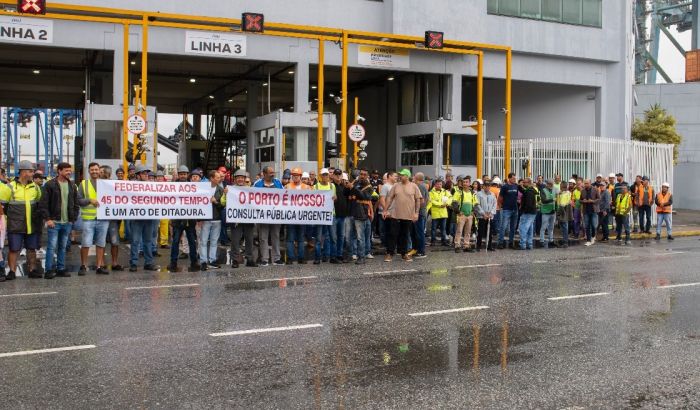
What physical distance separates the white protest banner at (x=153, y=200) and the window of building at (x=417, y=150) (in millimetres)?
15069

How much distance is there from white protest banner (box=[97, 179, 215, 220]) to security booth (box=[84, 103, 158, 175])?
746 centimetres

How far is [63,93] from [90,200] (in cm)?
2921

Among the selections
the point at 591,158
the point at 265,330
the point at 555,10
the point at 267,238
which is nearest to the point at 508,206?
the point at 267,238

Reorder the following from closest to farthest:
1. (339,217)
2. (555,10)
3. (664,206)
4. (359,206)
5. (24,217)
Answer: (24,217) → (359,206) → (339,217) → (664,206) → (555,10)

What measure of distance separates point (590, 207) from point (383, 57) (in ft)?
31.8

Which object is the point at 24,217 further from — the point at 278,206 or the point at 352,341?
the point at 352,341

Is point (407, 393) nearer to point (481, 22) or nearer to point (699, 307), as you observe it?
point (699, 307)

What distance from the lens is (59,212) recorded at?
12625 mm

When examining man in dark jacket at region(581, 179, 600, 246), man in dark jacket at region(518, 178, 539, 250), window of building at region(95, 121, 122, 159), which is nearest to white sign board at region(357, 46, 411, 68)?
window of building at region(95, 121, 122, 159)

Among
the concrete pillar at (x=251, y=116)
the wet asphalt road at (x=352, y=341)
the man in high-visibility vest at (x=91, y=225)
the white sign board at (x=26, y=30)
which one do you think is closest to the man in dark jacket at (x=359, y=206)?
the wet asphalt road at (x=352, y=341)

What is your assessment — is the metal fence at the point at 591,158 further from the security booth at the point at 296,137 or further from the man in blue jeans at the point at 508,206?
the security booth at the point at 296,137

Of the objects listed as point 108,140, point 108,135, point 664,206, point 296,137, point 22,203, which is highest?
point 296,137

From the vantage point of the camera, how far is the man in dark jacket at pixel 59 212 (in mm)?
12523

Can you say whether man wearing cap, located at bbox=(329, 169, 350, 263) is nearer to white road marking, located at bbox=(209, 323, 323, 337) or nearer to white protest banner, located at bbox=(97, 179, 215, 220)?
white protest banner, located at bbox=(97, 179, 215, 220)
